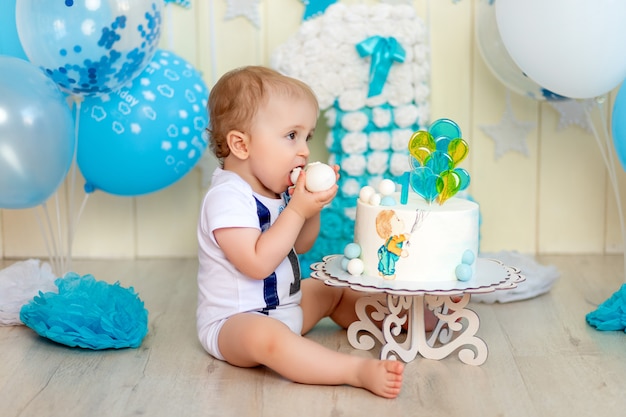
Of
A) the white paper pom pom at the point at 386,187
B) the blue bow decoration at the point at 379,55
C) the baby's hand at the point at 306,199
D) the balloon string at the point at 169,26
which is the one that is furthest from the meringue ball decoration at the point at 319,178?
the balloon string at the point at 169,26

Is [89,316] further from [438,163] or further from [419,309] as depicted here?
[438,163]

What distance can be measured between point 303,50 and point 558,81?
688mm

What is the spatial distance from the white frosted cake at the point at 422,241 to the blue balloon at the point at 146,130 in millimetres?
785

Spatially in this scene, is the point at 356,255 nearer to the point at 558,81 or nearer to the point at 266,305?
the point at 266,305

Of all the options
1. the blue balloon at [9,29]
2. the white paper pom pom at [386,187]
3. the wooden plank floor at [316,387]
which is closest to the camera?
the wooden plank floor at [316,387]

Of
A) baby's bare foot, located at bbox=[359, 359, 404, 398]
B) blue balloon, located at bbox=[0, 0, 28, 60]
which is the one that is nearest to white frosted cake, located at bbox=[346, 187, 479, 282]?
baby's bare foot, located at bbox=[359, 359, 404, 398]

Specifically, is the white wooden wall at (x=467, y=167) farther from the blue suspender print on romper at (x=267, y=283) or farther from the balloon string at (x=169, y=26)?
the blue suspender print on romper at (x=267, y=283)

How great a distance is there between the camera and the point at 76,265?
2.65 m

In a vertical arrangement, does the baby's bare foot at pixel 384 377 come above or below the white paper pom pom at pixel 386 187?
below

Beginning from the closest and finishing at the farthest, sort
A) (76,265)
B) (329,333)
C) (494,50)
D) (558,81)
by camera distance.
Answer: (329,333) → (558,81) → (494,50) → (76,265)

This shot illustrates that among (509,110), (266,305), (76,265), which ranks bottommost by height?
(76,265)

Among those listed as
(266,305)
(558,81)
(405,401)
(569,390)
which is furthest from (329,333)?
(558,81)

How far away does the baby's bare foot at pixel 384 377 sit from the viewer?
1549 millimetres

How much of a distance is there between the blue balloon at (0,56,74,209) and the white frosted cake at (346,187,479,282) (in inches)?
28.5
